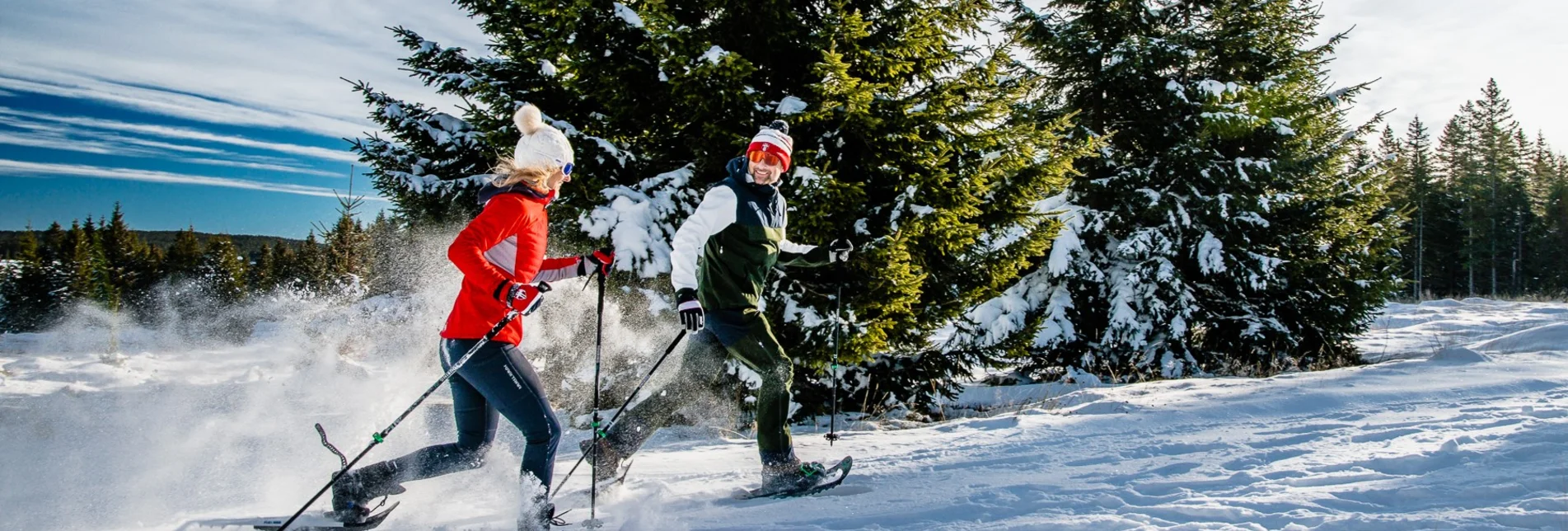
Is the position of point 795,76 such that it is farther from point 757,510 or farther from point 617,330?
point 757,510

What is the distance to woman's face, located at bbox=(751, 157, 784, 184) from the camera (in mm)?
4035

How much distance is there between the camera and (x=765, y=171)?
160 inches

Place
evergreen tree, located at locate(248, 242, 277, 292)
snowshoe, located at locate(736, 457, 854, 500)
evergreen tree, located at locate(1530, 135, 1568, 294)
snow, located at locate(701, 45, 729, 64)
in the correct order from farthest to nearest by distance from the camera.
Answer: evergreen tree, located at locate(1530, 135, 1568, 294) → evergreen tree, located at locate(248, 242, 277, 292) → snow, located at locate(701, 45, 729, 64) → snowshoe, located at locate(736, 457, 854, 500)

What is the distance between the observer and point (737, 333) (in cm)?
402

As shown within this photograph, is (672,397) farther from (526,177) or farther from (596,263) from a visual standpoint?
(526,177)

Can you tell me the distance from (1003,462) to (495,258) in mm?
3046

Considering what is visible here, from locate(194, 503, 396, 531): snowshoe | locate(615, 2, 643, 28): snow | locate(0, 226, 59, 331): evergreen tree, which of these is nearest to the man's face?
locate(194, 503, 396, 531): snowshoe

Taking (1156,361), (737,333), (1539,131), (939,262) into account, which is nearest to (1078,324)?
(1156,361)

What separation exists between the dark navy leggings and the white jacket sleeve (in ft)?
2.82

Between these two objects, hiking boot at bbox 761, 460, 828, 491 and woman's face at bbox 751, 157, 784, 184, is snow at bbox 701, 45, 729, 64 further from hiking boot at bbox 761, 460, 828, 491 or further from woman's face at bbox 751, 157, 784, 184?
hiking boot at bbox 761, 460, 828, 491

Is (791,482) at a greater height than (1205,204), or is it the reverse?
(1205,204)

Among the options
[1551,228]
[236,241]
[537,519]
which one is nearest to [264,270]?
[236,241]

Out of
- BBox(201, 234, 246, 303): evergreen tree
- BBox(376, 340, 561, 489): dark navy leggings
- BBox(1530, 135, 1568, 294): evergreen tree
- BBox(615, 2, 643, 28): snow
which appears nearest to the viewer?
BBox(376, 340, 561, 489): dark navy leggings

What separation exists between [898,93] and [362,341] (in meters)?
6.99
